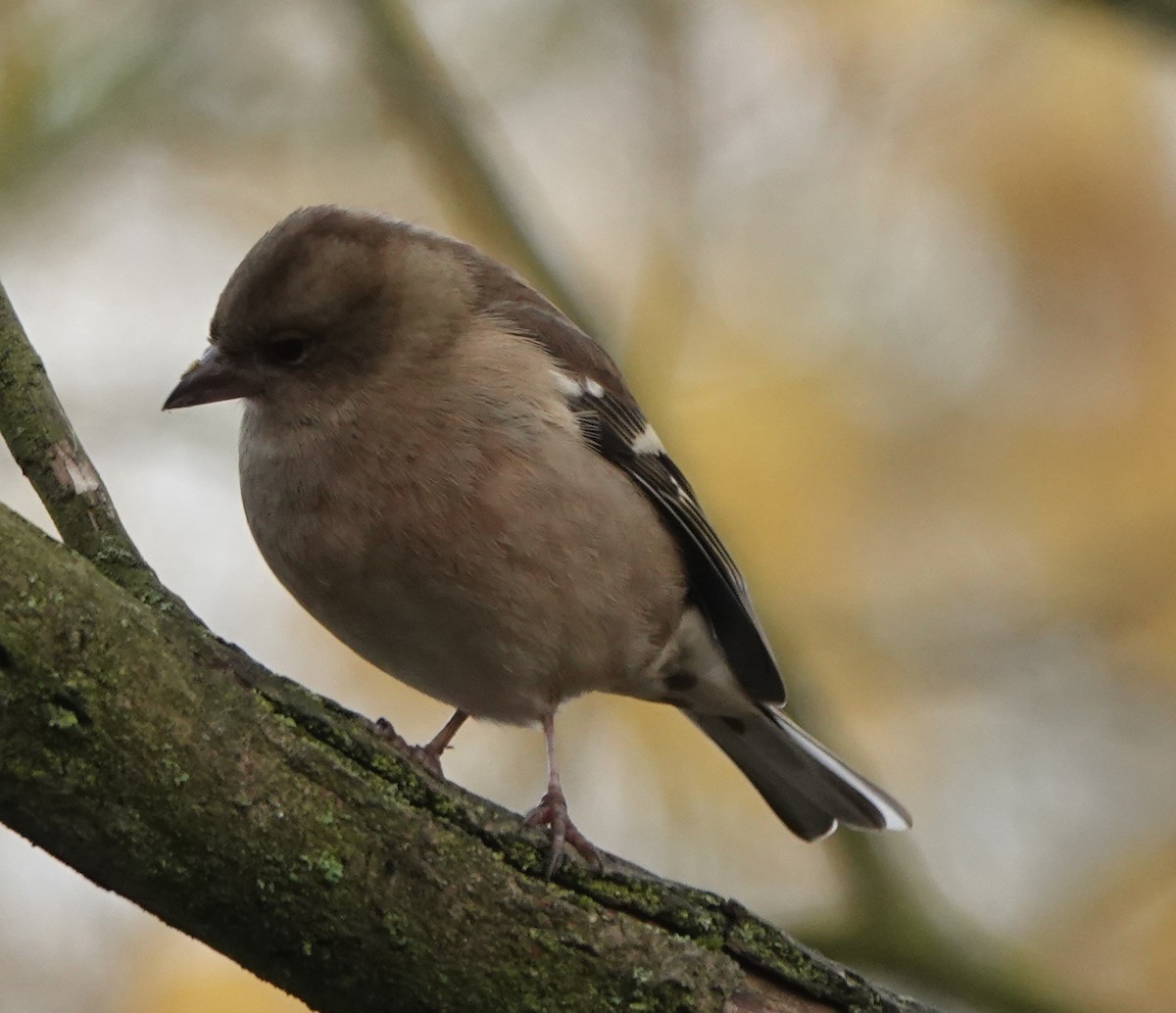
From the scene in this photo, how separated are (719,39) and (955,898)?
424 centimetres

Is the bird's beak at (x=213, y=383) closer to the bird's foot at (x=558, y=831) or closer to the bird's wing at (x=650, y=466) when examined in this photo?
the bird's wing at (x=650, y=466)

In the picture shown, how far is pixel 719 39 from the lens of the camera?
23.7 ft

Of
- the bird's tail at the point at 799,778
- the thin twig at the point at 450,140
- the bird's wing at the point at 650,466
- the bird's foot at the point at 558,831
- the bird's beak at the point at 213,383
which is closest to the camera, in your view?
the bird's foot at the point at 558,831

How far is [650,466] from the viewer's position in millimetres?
5004

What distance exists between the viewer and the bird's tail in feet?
17.5

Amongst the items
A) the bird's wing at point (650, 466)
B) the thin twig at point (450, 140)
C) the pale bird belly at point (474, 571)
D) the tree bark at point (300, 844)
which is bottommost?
the tree bark at point (300, 844)

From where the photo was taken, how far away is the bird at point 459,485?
4.06m

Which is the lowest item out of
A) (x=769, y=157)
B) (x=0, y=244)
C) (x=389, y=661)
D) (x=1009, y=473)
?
(x=389, y=661)

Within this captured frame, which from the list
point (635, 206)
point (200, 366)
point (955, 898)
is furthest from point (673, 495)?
point (635, 206)

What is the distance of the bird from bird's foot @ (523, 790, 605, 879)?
2 cm

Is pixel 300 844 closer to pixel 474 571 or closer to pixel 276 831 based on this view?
pixel 276 831

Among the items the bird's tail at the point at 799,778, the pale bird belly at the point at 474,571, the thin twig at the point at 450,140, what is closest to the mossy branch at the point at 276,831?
the pale bird belly at the point at 474,571

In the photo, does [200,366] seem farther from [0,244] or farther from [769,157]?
[769,157]

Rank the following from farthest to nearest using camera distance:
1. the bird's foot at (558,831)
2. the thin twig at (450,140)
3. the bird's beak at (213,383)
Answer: the thin twig at (450,140)
the bird's beak at (213,383)
the bird's foot at (558,831)
